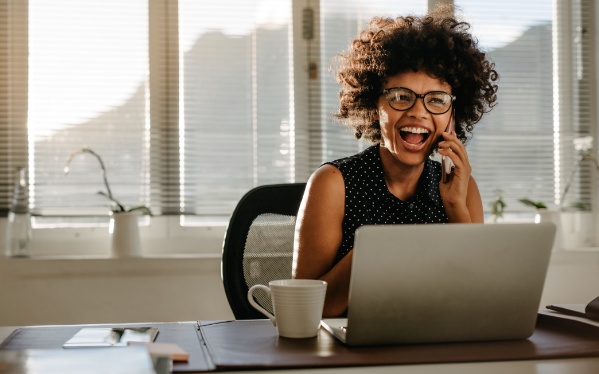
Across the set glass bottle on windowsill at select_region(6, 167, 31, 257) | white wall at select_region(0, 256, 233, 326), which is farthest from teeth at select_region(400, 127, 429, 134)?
glass bottle on windowsill at select_region(6, 167, 31, 257)

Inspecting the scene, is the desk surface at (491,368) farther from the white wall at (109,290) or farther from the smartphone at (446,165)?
the white wall at (109,290)

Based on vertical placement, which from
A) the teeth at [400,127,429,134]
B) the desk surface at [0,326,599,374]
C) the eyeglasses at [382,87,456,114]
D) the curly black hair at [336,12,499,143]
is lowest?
the desk surface at [0,326,599,374]

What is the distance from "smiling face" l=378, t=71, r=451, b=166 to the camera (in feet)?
5.31

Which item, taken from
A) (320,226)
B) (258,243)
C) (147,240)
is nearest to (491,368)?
(320,226)

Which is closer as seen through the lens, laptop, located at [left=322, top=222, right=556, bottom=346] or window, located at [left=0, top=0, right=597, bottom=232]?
laptop, located at [left=322, top=222, right=556, bottom=346]

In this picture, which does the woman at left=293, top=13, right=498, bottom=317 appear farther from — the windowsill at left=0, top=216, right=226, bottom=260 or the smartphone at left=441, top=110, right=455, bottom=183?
the windowsill at left=0, top=216, right=226, bottom=260

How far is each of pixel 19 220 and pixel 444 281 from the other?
2008 millimetres

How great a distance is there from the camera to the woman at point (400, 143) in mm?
1620

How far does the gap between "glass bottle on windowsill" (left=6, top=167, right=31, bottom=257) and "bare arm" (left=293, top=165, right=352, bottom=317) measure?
135cm

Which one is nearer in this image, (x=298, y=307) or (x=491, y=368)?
(x=491, y=368)

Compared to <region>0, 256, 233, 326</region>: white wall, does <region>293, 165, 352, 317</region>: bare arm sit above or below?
above

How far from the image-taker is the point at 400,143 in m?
1.65

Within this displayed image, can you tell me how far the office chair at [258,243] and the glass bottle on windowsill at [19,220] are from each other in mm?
1204

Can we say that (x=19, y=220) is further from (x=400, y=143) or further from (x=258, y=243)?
(x=400, y=143)
